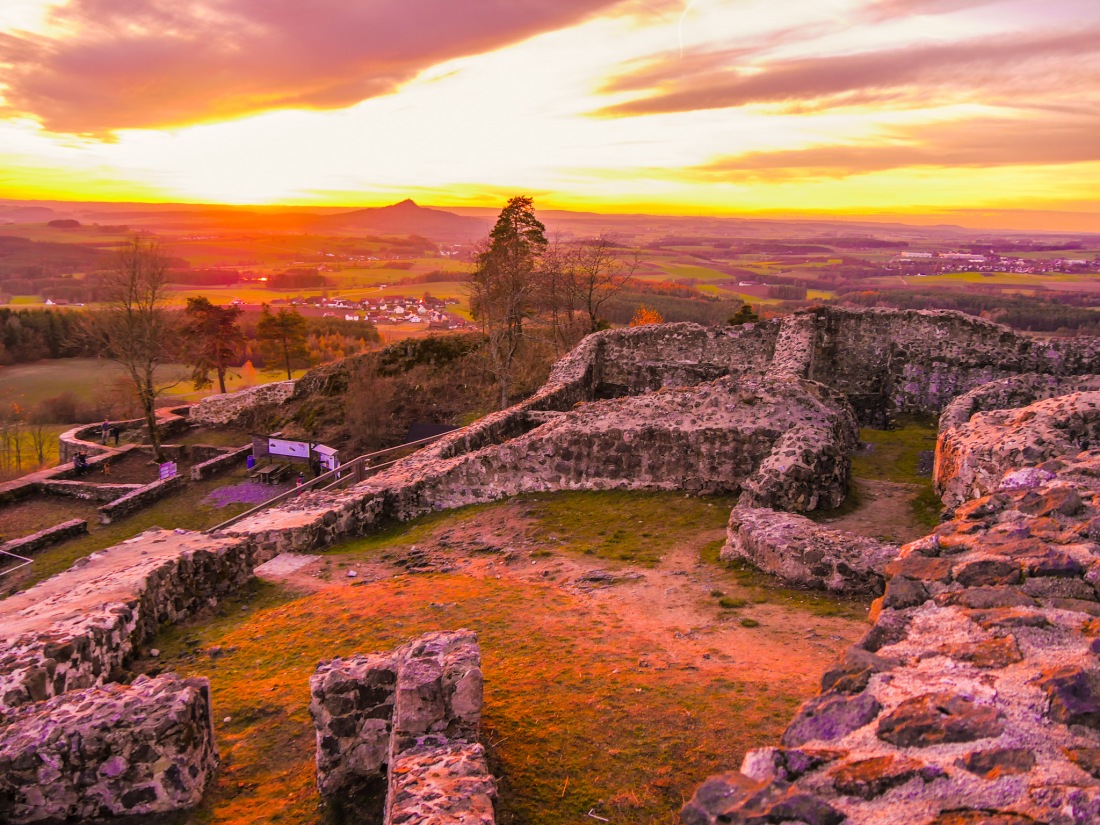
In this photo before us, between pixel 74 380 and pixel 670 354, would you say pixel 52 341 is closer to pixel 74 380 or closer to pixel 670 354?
pixel 74 380

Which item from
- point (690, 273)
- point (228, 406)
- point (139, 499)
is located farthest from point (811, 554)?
point (690, 273)

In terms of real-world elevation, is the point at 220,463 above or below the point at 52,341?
below

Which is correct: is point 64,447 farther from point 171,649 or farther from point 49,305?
point 49,305

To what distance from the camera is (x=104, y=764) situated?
17.2 ft

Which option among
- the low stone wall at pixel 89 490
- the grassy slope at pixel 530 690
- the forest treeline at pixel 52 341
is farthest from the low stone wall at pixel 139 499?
the forest treeline at pixel 52 341

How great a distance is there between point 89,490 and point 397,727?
104ft

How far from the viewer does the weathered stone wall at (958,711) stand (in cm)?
318

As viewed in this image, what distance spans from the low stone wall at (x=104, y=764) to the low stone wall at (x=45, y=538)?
23041 mm

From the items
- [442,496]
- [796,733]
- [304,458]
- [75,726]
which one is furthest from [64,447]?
[796,733]

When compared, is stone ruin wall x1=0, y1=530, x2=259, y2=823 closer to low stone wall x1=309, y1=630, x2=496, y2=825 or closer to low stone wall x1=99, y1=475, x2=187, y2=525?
low stone wall x1=309, y1=630, x2=496, y2=825

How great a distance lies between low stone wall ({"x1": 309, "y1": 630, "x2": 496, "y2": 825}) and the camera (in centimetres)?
472

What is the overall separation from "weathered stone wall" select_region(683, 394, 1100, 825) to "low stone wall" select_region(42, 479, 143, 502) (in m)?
32.1

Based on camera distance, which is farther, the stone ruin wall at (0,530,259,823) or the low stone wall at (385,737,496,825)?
the stone ruin wall at (0,530,259,823)

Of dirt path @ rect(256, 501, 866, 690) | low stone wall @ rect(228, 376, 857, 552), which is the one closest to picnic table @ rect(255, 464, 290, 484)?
low stone wall @ rect(228, 376, 857, 552)
